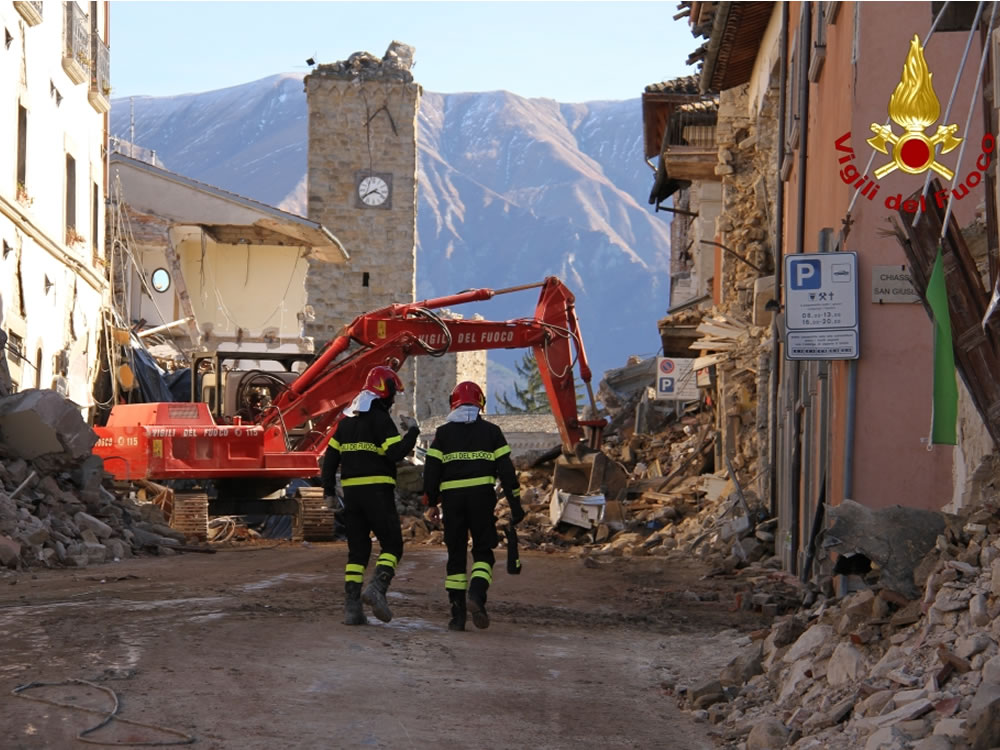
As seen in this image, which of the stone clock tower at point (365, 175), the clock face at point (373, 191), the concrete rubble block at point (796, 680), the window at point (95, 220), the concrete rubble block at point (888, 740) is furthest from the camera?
the clock face at point (373, 191)

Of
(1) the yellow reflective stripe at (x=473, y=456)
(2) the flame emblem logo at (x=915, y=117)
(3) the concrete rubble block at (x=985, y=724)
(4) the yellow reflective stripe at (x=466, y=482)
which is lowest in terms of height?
(3) the concrete rubble block at (x=985, y=724)

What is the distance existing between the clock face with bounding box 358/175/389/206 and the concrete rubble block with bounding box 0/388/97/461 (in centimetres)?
3607

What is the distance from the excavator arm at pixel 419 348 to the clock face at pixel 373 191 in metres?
29.9

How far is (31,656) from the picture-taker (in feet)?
28.2

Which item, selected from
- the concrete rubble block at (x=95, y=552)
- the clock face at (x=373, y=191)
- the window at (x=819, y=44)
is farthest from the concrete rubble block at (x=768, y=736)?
the clock face at (x=373, y=191)

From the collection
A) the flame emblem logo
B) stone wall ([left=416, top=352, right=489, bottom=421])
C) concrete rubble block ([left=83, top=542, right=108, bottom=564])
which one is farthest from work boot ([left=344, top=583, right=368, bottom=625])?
stone wall ([left=416, top=352, right=489, bottom=421])

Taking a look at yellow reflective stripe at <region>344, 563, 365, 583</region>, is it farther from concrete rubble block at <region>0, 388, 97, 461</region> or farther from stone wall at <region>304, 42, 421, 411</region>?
stone wall at <region>304, 42, 421, 411</region>

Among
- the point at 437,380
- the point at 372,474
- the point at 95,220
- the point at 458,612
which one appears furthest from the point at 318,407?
the point at 437,380

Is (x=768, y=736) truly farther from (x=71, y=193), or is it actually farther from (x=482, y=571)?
(x=71, y=193)

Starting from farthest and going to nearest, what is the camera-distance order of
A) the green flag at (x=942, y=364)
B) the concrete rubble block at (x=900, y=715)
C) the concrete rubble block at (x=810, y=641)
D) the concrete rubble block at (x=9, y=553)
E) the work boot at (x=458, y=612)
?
the concrete rubble block at (x=9, y=553) → the work boot at (x=458, y=612) → the concrete rubble block at (x=810, y=641) → the green flag at (x=942, y=364) → the concrete rubble block at (x=900, y=715)

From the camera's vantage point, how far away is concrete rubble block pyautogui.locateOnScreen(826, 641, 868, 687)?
25.0 ft

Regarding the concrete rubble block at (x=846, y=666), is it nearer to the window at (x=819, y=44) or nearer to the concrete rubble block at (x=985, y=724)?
the concrete rubble block at (x=985, y=724)

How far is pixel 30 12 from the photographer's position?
22.0 m

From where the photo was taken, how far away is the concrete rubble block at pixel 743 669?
8.98 metres
